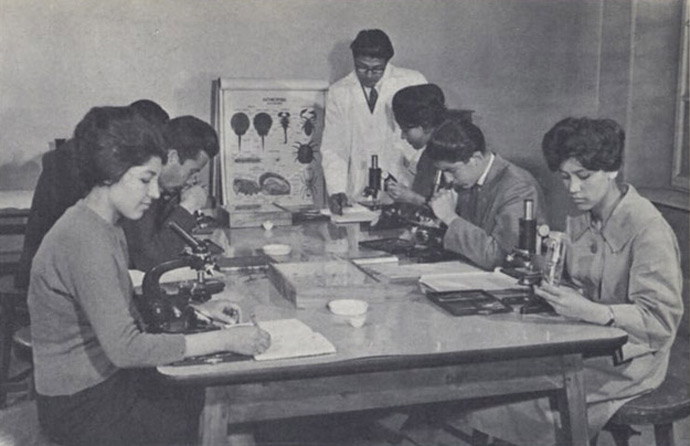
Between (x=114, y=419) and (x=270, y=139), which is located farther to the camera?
(x=270, y=139)

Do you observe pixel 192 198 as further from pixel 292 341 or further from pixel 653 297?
pixel 653 297

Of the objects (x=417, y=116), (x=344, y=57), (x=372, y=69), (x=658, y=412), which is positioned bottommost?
(x=658, y=412)

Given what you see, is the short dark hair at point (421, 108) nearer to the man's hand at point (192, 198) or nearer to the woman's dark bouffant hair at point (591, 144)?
the man's hand at point (192, 198)

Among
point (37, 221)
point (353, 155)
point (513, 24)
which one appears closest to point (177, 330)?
point (37, 221)

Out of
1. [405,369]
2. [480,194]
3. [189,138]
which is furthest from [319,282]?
[189,138]

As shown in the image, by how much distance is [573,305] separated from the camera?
2.07 meters

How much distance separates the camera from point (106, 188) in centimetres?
198

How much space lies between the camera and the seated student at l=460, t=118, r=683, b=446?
83.8 inches

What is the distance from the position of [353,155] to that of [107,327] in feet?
9.87

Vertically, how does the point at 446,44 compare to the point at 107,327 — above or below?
above

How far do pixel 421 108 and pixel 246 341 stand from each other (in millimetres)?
2088

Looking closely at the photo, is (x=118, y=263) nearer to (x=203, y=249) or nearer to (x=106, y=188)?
(x=106, y=188)

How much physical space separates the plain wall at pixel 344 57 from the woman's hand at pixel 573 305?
9.73ft

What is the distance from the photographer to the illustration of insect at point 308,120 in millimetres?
4938
